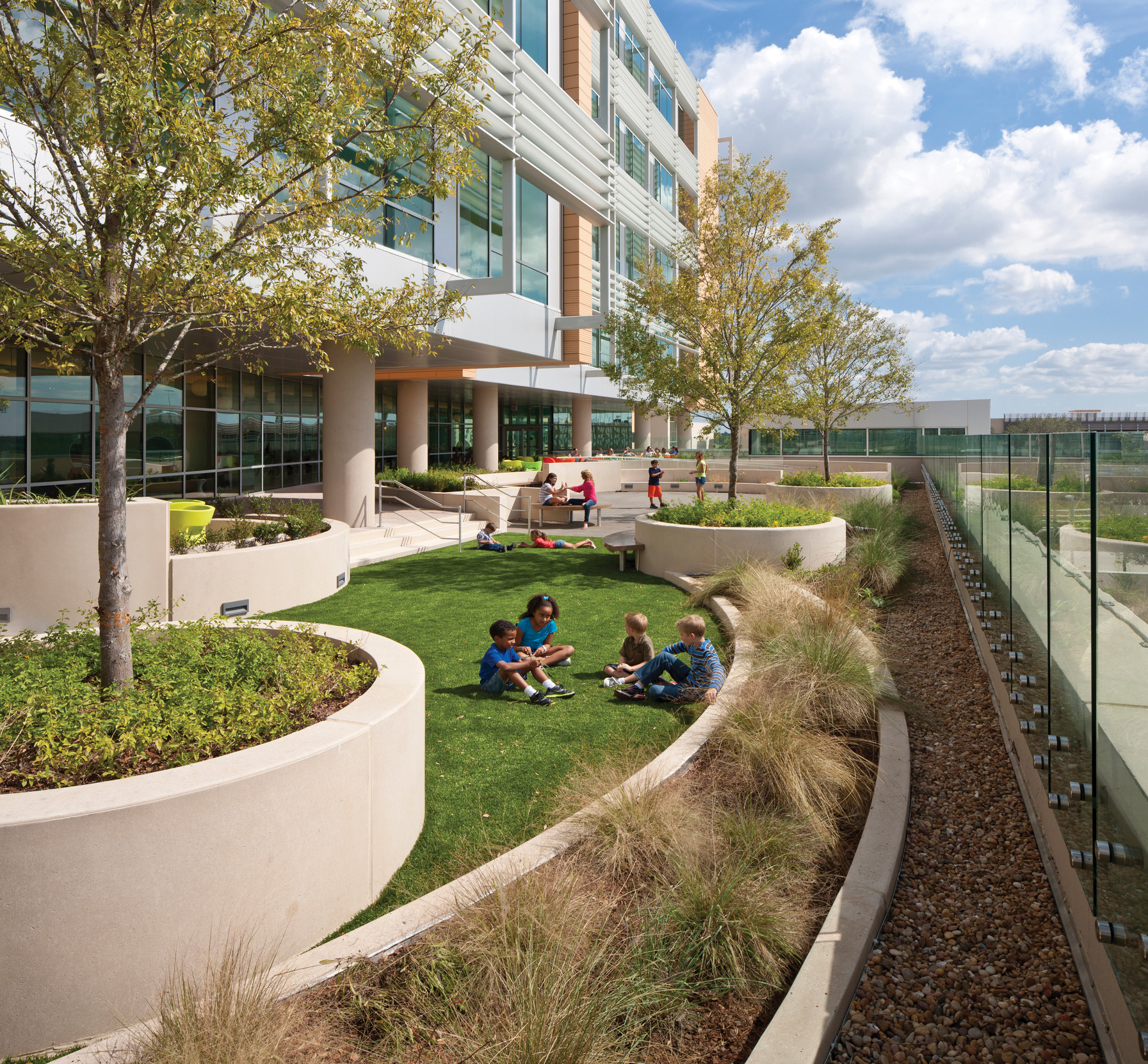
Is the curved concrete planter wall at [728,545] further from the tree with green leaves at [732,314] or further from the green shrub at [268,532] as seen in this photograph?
the green shrub at [268,532]

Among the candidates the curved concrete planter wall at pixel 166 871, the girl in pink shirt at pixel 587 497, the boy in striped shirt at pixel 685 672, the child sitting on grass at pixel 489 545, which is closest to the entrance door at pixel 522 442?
the girl in pink shirt at pixel 587 497

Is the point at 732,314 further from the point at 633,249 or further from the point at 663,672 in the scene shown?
the point at 633,249

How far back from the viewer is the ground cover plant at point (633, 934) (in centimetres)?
305

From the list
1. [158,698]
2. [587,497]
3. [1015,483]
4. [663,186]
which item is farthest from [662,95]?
[158,698]

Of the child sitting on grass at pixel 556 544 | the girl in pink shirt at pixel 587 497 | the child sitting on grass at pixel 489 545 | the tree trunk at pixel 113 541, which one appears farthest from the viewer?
the girl in pink shirt at pixel 587 497

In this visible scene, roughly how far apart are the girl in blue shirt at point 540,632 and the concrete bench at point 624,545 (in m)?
5.62

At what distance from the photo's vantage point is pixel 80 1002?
3.19 metres

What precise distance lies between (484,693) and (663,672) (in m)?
1.65

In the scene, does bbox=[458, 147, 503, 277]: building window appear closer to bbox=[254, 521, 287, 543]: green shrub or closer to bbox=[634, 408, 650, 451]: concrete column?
bbox=[254, 521, 287, 543]: green shrub

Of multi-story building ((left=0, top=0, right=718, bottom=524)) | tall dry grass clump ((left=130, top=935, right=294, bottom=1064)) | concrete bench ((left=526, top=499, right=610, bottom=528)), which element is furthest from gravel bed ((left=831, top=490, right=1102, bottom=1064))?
concrete bench ((left=526, top=499, right=610, bottom=528))

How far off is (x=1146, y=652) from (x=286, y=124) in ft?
17.8

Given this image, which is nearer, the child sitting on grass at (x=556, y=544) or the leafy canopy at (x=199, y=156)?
the leafy canopy at (x=199, y=156)

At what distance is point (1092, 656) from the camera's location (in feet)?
12.4

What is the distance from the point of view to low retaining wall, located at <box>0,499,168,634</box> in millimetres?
8555
